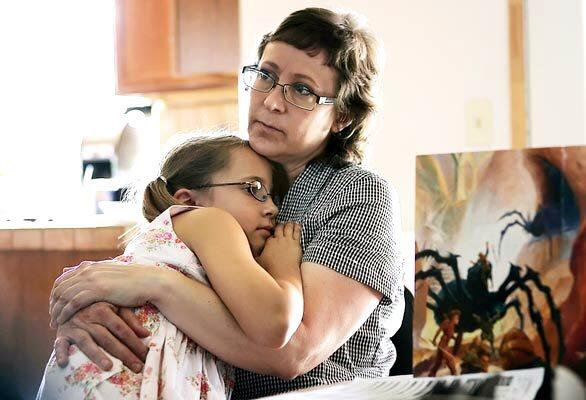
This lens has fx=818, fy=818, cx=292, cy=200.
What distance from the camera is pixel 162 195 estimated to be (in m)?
1.46

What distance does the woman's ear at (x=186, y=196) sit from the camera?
57.4 inches

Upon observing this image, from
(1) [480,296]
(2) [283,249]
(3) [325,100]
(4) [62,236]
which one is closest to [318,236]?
(2) [283,249]

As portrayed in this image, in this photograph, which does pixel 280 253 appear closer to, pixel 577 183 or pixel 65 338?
pixel 65 338

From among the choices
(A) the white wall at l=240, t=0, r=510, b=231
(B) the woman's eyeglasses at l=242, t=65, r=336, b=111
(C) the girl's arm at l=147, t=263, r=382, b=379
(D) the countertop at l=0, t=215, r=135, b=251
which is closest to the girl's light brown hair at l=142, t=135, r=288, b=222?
(B) the woman's eyeglasses at l=242, t=65, r=336, b=111

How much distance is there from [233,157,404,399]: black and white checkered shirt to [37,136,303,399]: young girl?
0.06 metres

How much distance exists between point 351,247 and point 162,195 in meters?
0.36

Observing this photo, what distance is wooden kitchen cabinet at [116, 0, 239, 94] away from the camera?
4.79 m

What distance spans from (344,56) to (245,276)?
53 centimetres

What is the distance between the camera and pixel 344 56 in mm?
1517

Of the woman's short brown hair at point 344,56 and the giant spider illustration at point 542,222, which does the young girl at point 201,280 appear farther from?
the giant spider illustration at point 542,222

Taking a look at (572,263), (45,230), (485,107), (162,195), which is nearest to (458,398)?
(572,263)

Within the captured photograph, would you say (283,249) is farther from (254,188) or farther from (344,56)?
(344,56)

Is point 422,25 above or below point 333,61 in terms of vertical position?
above

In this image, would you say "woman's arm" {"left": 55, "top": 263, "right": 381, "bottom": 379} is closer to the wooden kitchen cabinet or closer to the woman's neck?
the woman's neck
